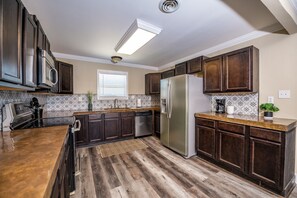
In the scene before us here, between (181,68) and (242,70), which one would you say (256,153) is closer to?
(242,70)

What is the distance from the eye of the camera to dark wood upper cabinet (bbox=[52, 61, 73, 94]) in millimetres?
2848

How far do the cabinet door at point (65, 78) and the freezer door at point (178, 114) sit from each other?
2369mm

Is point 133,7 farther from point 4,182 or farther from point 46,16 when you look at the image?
point 4,182

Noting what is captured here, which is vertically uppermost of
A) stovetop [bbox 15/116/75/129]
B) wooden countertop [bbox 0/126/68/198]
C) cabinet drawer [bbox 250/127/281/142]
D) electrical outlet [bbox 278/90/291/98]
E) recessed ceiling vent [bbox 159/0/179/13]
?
recessed ceiling vent [bbox 159/0/179/13]

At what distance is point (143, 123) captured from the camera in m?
4.02

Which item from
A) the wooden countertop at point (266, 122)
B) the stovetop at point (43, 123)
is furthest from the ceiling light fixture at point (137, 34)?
the wooden countertop at point (266, 122)

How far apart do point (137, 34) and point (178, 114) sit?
1.72m

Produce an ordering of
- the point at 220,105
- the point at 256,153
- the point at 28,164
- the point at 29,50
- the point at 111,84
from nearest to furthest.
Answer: the point at 28,164 < the point at 29,50 < the point at 256,153 < the point at 220,105 < the point at 111,84

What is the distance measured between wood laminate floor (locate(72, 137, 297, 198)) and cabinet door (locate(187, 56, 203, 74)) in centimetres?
187

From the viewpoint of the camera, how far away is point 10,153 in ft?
2.97

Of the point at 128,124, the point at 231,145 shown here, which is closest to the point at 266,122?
the point at 231,145

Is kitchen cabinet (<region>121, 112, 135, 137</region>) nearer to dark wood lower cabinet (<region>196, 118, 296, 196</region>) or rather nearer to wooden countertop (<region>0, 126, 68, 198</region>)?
dark wood lower cabinet (<region>196, 118, 296, 196</region>)

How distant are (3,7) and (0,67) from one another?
390 mm

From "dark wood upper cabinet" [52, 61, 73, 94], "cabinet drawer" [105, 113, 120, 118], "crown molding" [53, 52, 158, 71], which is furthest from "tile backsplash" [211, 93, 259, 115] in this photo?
"dark wood upper cabinet" [52, 61, 73, 94]
